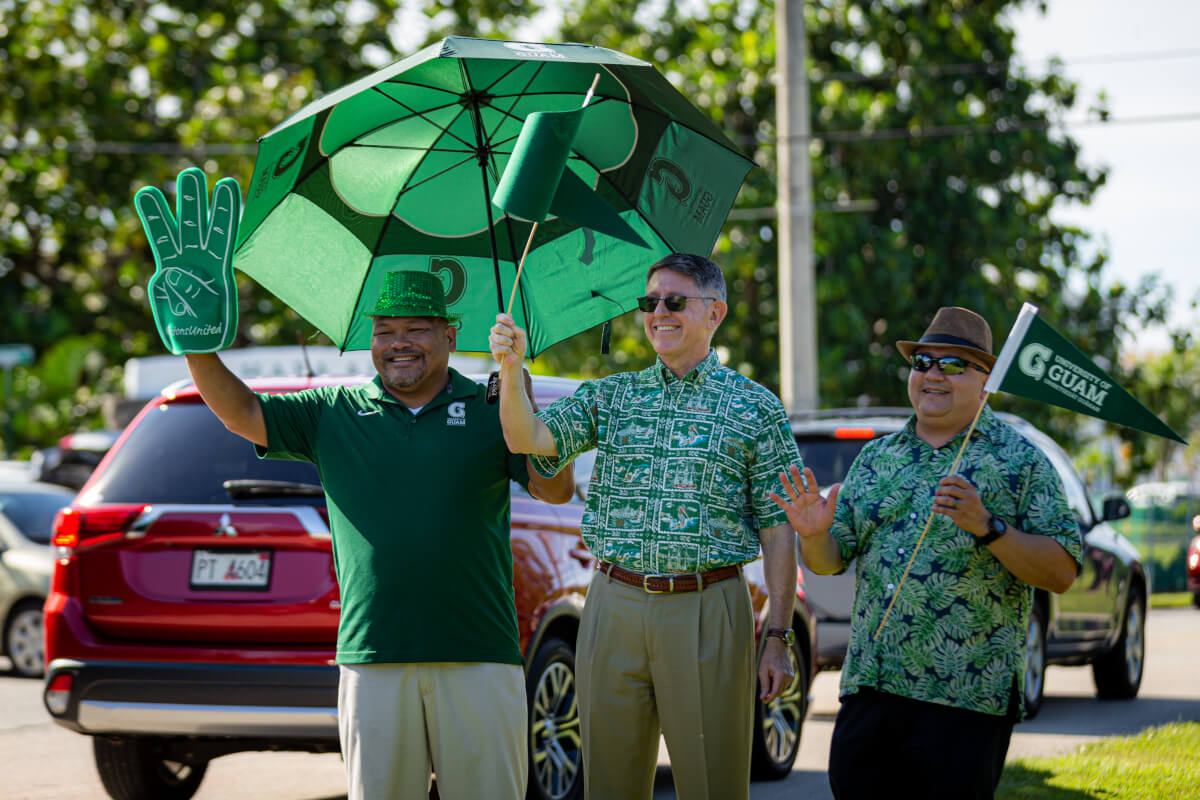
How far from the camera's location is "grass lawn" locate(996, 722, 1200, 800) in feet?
24.7

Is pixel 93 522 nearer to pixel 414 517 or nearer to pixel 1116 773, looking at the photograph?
pixel 414 517

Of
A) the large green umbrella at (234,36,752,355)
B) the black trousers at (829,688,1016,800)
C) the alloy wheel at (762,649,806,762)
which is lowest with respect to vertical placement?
the alloy wheel at (762,649,806,762)

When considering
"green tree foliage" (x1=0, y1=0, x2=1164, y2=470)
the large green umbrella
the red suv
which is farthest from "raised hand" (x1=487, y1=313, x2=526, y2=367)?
"green tree foliage" (x1=0, y1=0, x2=1164, y2=470)

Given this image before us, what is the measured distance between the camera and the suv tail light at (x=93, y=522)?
21.5 ft

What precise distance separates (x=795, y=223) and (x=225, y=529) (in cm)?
1223

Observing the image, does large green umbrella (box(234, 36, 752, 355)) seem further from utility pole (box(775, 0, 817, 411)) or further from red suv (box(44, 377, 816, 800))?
utility pole (box(775, 0, 817, 411))

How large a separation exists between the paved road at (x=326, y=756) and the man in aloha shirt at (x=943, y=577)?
3.42m

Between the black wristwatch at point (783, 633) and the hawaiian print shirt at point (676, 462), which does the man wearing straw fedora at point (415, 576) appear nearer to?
the hawaiian print shirt at point (676, 462)

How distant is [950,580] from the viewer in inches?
182

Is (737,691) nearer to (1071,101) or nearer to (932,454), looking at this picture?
(932,454)

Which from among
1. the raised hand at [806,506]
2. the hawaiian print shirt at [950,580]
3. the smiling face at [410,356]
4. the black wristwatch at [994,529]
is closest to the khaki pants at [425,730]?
the smiling face at [410,356]

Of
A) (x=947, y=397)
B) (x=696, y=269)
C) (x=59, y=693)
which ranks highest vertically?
(x=696, y=269)

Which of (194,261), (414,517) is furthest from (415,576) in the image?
(194,261)

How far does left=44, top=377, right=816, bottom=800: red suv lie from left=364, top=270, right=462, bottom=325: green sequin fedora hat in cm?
189
